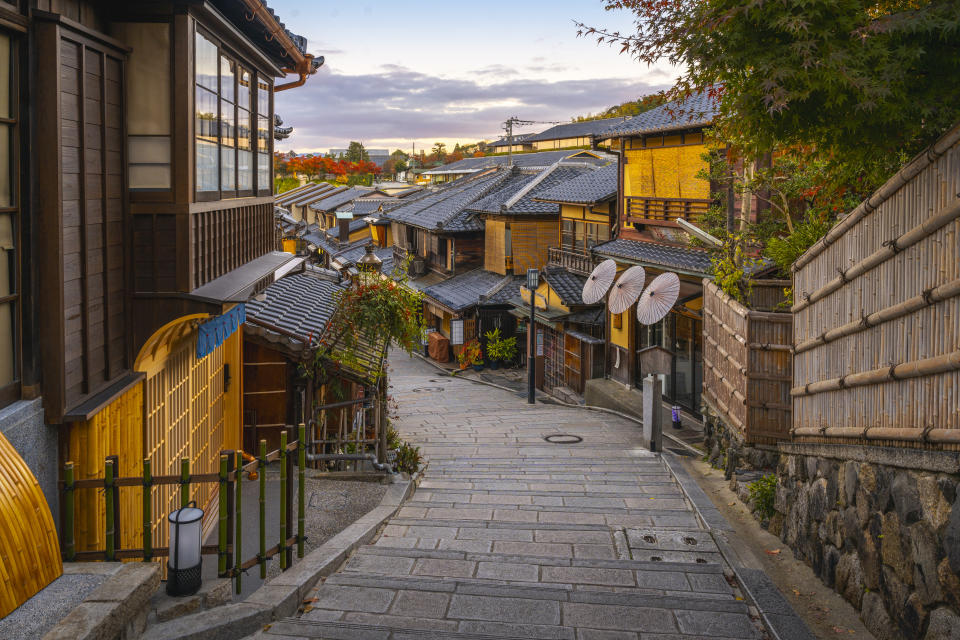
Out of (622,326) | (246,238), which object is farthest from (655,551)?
(622,326)

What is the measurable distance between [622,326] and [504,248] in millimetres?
12387

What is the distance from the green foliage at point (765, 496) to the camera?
10.6 m

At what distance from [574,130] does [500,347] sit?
63.5 m

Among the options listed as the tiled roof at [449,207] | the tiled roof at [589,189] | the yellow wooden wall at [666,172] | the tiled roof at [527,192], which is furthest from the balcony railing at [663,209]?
the tiled roof at [449,207]

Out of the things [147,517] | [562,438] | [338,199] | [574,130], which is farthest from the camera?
[574,130]

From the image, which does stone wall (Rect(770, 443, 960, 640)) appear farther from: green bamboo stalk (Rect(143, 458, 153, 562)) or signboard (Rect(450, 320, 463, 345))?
signboard (Rect(450, 320, 463, 345))

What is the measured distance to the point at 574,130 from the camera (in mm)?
94500

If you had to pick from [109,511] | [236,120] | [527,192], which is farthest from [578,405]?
[109,511]

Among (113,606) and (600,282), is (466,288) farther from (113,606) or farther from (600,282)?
(113,606)

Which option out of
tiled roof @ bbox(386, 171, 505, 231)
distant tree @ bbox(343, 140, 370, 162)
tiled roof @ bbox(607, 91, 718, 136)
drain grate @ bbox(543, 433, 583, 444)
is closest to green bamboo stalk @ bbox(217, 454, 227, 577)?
drain grate @ bbox(543, 433, 583, 444)

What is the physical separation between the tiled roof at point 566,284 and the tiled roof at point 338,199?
41.9 meters

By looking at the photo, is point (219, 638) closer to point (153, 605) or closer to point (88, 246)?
point (153, 605)

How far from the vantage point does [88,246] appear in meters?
7.02

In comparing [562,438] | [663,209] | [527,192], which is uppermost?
[527,192]
